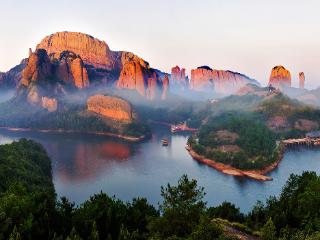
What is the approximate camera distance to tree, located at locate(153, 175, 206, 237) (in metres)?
49.7

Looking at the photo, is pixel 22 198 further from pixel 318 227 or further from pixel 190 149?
pixel 190 149

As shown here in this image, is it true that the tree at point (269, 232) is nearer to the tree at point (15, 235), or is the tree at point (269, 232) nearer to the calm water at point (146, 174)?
the tree at point (15, 235)

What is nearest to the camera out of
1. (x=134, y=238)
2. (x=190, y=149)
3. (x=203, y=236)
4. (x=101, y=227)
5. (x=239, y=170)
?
(x=203, y=236)

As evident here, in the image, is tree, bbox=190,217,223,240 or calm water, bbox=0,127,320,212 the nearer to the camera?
tree, bbox=190,217,223,240

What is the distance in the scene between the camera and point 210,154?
169500 millimetres

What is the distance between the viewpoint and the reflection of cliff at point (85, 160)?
144 metres

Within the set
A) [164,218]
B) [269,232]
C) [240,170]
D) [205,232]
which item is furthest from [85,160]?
[205,232]

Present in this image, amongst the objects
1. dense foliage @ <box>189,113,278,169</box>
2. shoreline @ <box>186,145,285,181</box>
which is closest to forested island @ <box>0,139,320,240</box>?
shoreline @ <box>186,145,285,181</box>

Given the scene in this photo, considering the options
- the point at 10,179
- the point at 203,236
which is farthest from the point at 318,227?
the point at 10,179

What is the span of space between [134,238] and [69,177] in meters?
92.7

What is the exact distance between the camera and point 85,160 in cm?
16825

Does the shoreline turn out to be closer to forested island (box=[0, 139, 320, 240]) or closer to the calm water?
the calm water

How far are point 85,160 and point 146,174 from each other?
1368 inches

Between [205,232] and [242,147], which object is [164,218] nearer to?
[205,232]
